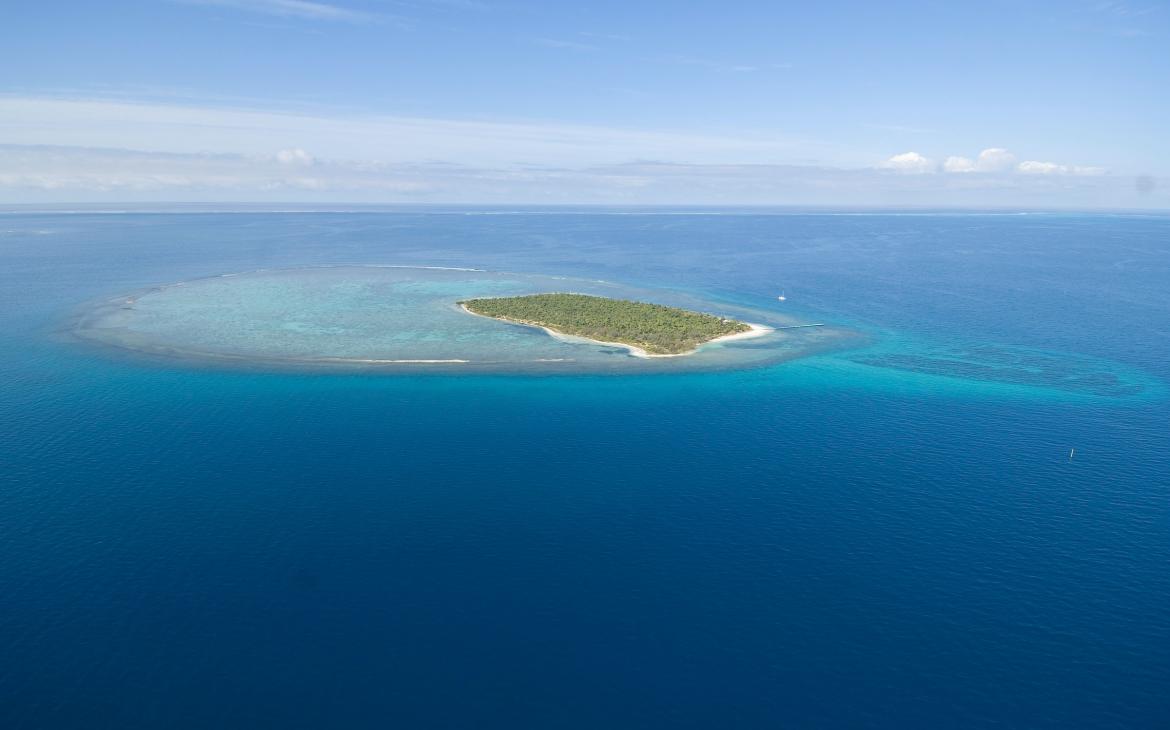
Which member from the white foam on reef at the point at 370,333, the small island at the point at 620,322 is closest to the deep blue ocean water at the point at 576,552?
the white foam on reef at the point at 370,333

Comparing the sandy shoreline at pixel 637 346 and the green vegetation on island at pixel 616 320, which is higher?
the green vegetation on island at pixel 616 320

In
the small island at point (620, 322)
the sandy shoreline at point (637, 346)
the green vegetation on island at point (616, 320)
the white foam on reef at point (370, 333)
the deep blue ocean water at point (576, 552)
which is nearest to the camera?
the deep blue ocean water at point (576, 552)

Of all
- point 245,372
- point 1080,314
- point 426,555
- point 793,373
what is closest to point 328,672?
point 426,555

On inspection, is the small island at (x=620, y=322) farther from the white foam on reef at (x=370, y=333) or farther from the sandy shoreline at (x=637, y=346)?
the white foam on reef at (x=370, y=333)

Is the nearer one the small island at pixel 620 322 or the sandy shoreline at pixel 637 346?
the sandy shoreline at pixel 637 346

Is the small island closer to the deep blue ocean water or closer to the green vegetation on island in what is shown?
the green vegetation on island

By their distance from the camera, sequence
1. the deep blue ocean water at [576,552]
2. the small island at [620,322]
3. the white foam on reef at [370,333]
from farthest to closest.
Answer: the small island at [620,322] → the white foam on reef at [370,333] → the deep blue ocean water at [576,552]

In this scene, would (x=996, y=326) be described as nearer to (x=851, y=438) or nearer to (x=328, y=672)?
(x=851, y=438)

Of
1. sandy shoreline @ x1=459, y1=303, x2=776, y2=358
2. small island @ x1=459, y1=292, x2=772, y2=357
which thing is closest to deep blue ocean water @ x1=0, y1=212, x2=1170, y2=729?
sandy shoreline @ x1=459, y1=303, x2=776, y2=358
